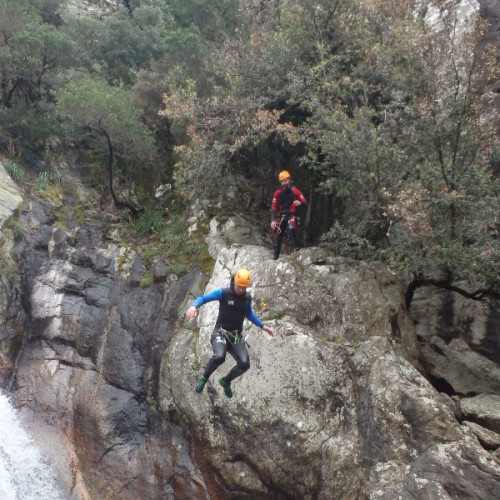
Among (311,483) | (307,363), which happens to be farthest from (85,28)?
(311,483)

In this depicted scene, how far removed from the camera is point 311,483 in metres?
8.55

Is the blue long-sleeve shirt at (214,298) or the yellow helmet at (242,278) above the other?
the yellow helmet at (242,278)

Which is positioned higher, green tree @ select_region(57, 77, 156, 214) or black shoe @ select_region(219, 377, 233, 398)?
green tree @ select_region(57, 77, 156, 214)

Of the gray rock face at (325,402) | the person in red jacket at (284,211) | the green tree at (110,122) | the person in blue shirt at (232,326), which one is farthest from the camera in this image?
the green tree at (110,122)

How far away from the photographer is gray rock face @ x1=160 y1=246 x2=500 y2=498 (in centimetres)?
759

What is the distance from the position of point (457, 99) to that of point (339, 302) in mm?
5215

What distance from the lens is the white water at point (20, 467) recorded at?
31.7 feet

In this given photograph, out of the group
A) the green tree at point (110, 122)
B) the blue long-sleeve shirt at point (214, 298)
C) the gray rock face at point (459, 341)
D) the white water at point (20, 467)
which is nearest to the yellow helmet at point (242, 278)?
the blue long-sleeve shirt at point (214, 298)

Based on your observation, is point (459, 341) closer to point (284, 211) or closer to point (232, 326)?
point (284, 211)

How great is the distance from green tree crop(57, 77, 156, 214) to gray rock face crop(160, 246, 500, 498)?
7695 mm

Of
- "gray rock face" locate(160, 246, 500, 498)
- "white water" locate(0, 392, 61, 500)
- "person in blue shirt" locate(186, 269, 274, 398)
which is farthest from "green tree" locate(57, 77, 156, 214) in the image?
"person in blue shirt" locate(186, 269, 274, 398)

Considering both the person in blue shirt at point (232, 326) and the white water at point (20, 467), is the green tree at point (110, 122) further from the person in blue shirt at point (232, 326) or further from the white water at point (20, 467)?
the person in blue shirt at point (232, 326)

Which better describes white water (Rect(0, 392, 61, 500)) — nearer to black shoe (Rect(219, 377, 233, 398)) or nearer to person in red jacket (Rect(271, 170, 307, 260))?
black shoe (Rect(219, 377, 233, 398))

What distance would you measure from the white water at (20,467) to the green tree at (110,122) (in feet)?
28.5
